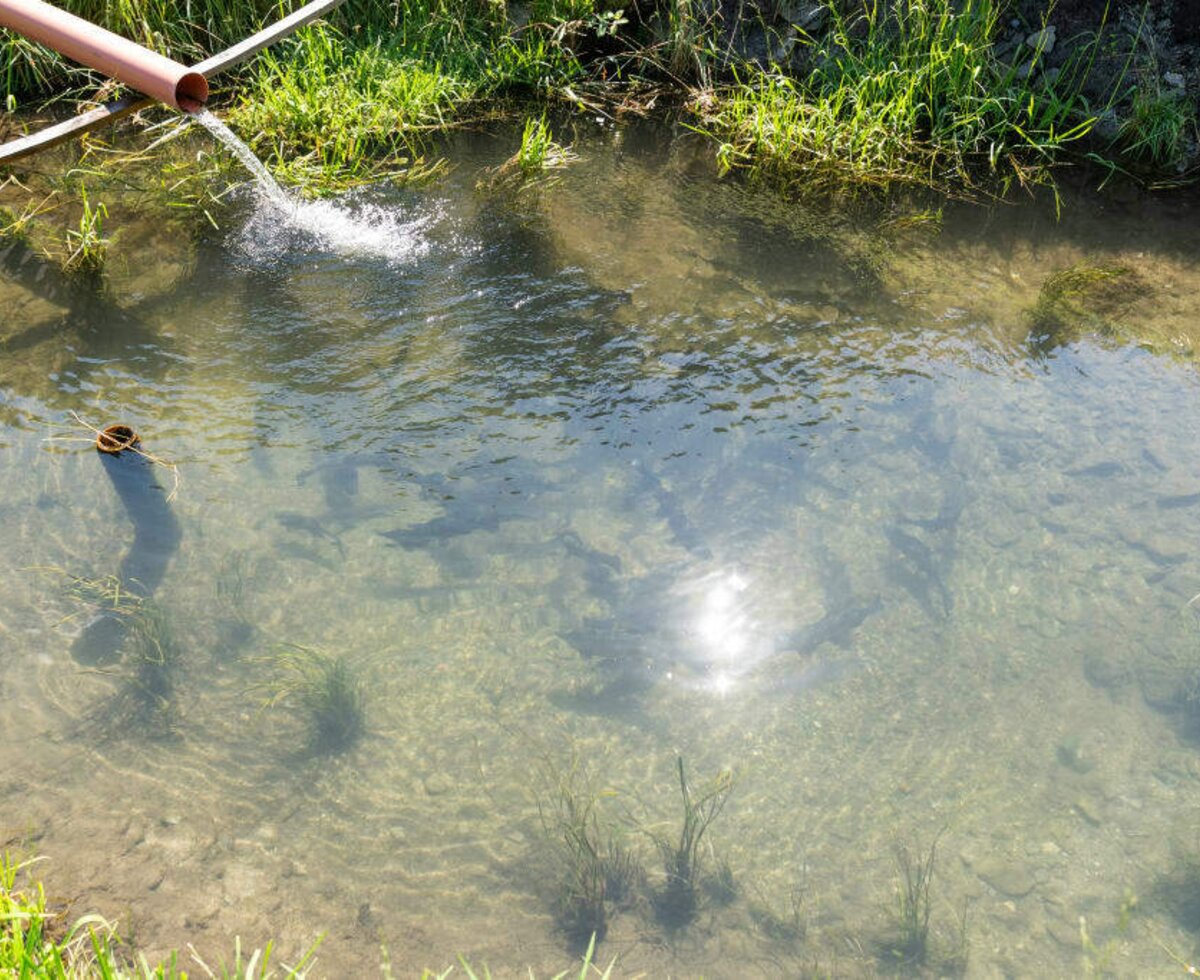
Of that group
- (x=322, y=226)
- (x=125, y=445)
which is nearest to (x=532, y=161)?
(x=322, y=226)

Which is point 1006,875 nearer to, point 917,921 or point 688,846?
point 917,921

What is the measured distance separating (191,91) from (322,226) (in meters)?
1.09

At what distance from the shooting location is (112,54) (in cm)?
386

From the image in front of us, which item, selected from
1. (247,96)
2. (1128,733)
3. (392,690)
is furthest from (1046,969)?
(247,96)

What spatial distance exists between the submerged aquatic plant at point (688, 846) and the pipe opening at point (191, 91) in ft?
10.0

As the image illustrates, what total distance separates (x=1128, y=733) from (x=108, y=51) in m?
4.29

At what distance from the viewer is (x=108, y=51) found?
387 cm

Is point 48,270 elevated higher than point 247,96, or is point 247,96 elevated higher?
point 247,96

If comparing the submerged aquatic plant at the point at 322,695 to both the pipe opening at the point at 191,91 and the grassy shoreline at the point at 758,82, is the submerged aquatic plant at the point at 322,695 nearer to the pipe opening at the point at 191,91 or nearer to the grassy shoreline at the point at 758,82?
the pipe opening at the point at 191,91

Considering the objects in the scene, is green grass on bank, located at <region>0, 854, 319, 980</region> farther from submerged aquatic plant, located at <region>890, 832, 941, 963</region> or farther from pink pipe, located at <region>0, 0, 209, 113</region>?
pink pipe, located at <region>0, 0, 209, 113</region>

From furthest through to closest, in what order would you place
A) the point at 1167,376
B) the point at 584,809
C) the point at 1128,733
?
the point at 1167,376 → the point at 1128,733 → the point at 584,809

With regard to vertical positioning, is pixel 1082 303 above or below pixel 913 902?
above

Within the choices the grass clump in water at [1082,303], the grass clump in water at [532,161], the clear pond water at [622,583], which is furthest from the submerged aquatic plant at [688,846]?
the grass clump in water at [532,161]

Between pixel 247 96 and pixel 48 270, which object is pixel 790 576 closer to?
pixel 48 270
